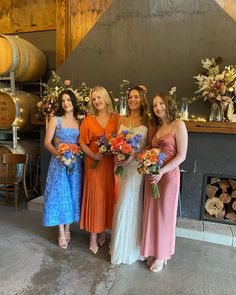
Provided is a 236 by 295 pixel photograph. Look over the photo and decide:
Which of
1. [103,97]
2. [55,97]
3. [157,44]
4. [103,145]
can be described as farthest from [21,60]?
[103,145]

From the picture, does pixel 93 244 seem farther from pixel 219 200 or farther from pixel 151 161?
pixel 219 200

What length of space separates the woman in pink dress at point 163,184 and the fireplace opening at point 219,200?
105 cm

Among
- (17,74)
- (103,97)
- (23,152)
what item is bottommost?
Answer: (23,152)

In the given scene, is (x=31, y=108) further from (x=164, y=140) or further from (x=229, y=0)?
(x=229, y=0)

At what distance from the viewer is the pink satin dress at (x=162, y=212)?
2035 millimetres

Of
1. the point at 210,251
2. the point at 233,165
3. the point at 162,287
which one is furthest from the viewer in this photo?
the point at 233,165

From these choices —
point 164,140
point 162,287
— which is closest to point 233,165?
point 164,140

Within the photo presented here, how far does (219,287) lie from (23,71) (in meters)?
3.70

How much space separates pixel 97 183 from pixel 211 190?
1.47 m

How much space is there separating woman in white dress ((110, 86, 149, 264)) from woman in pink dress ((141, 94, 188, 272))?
66 mm

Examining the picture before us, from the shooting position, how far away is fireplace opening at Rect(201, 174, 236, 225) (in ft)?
9.86

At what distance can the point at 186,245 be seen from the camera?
8.83 feet

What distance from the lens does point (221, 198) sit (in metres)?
3.02

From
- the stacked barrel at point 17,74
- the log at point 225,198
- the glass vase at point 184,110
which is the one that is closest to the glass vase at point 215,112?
the glass vase at point 184,110
